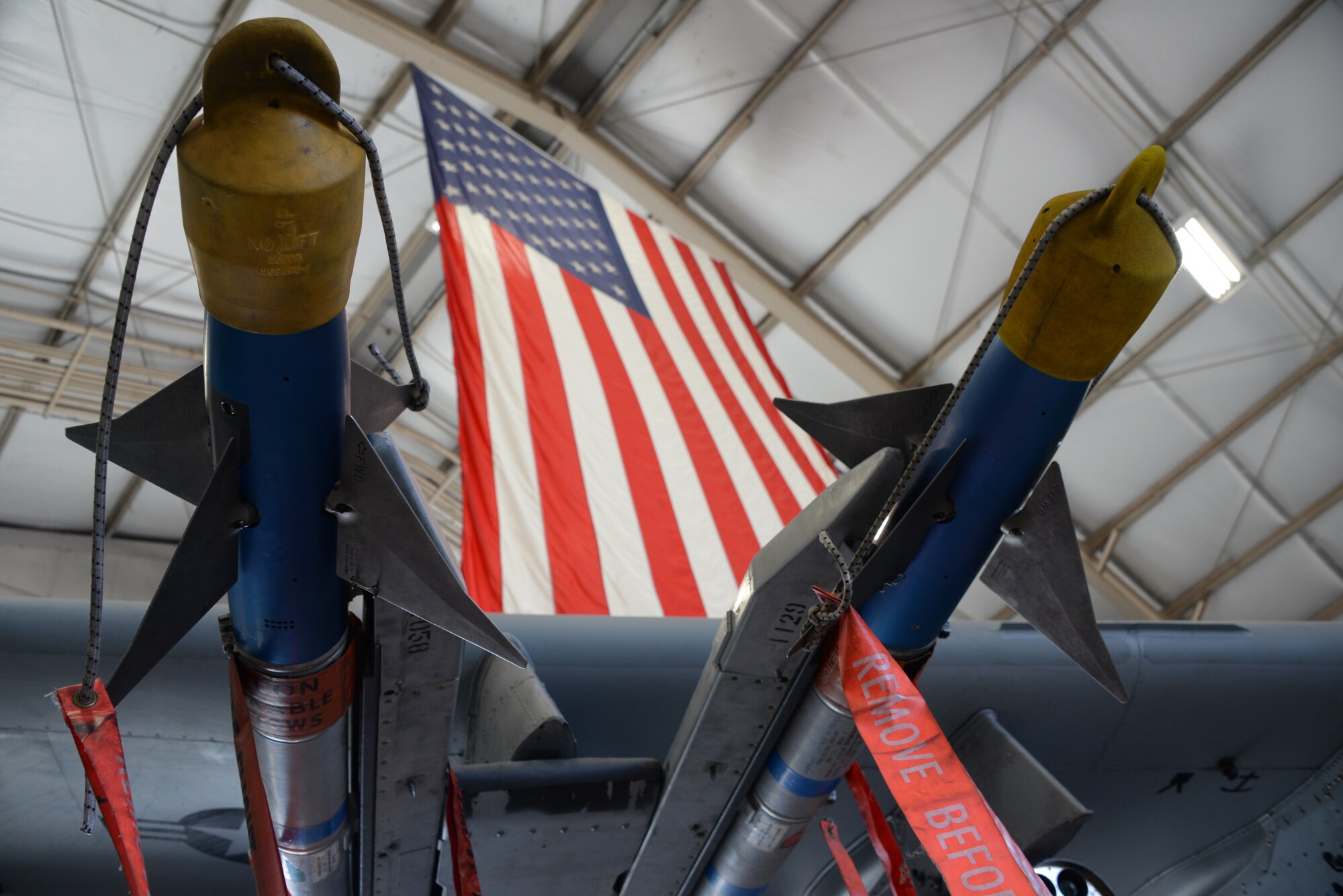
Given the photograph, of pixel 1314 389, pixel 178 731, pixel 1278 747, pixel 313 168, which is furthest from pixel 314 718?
pixel 1314 389

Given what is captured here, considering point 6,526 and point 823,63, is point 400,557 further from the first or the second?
point 6,526

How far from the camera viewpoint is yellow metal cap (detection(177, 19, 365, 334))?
1663 mm

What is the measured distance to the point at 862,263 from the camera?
11.4 m

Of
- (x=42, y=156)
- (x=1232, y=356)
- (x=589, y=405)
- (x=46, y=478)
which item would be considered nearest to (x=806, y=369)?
(x=1232, y=356)

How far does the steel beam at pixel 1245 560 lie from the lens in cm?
1165

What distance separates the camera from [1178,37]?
9.53 meters

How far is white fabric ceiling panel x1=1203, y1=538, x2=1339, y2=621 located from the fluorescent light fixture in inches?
162

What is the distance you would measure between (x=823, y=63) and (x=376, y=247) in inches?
214

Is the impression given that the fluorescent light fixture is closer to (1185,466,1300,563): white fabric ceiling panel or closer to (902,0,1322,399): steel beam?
(902,0,1322,399): steel beam

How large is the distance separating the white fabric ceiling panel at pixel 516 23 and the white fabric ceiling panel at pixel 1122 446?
730 centimetres

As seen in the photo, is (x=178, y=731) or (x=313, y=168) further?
(x=178, y=731)

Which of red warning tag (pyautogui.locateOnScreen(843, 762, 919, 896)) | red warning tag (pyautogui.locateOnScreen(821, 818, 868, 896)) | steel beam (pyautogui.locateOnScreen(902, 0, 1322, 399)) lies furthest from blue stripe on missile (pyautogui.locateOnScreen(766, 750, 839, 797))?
steel beam (pyautogui.locateOnScreen(902, 0, 1322, 399))

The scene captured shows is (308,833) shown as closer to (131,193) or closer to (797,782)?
(797,782)

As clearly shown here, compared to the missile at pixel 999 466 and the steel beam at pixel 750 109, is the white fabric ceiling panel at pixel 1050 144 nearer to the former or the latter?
the steel beam at pixel 750 109
